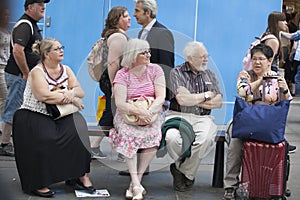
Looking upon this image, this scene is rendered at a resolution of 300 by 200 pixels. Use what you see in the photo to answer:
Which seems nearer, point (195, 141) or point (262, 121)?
point (262, 121)

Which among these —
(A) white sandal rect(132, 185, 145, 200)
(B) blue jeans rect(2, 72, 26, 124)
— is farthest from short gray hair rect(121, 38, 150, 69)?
(B) blue jeans rect(2, 72, 26, 124)

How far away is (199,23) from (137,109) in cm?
451

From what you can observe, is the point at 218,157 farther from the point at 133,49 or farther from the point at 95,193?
the point at 133,49

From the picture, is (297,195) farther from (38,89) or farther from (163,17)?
(163,17)

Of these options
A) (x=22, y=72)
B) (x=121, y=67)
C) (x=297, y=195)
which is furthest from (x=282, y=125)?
(x=22, y=72)

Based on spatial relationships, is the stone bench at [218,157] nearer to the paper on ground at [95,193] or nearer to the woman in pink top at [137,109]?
the woman in pink top at [137,109]

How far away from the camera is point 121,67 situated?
17.2ft

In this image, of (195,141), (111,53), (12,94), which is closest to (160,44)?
(111,53)

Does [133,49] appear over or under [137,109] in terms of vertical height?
over

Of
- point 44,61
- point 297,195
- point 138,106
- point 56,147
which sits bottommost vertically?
point 297,195

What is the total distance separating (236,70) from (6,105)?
407 centimetres

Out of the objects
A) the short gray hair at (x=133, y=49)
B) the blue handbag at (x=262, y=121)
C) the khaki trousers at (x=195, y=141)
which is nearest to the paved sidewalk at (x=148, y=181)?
the khaki trousers at (x=195, y=141)

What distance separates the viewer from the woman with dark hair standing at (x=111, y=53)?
529 centimetres

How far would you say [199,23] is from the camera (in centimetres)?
914
